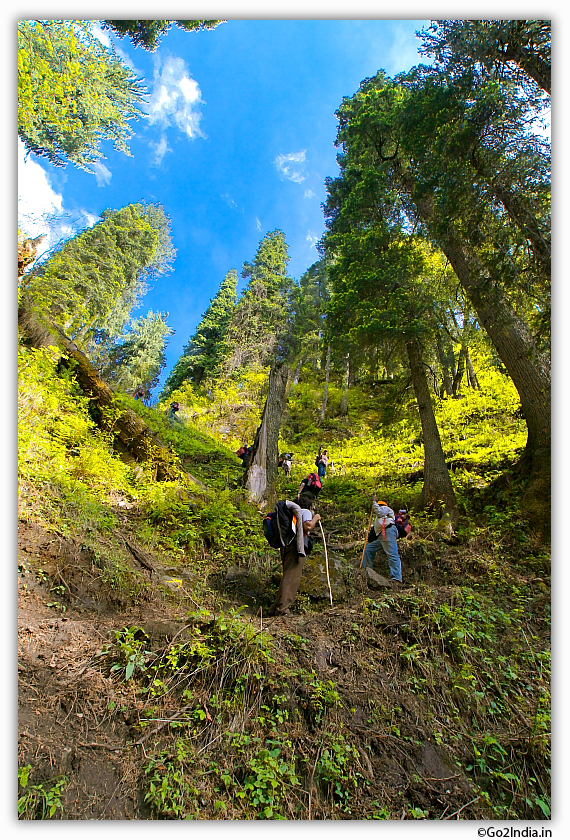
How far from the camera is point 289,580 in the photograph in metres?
4.75

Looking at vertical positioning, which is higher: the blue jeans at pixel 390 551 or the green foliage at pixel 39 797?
the blue jeans at pixel 390 551

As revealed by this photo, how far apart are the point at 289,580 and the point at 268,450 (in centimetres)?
442

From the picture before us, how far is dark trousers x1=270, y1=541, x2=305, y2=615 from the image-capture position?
4625 mm

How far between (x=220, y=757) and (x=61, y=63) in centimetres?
1014

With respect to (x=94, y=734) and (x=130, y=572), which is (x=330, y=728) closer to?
(x=94, y=734)

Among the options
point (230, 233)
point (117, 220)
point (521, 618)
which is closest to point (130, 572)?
point (521, 618)

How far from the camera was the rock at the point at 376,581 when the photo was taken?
16.9ft

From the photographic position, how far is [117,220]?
2025 centimetres

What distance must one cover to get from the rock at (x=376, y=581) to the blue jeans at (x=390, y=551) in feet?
0.93

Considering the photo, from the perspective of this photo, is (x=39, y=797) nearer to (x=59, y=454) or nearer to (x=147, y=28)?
(x=59, y=454)

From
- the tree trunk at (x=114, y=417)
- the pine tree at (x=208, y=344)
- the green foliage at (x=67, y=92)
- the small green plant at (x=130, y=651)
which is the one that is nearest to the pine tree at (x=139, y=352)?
the pine tree at (x=208, y=344)

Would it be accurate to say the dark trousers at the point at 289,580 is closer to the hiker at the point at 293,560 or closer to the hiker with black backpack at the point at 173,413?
the hiker at the point at 293,560

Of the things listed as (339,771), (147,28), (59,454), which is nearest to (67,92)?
(147,28)

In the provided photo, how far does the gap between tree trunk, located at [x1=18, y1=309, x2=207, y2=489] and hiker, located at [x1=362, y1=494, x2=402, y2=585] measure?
3.61 metres
